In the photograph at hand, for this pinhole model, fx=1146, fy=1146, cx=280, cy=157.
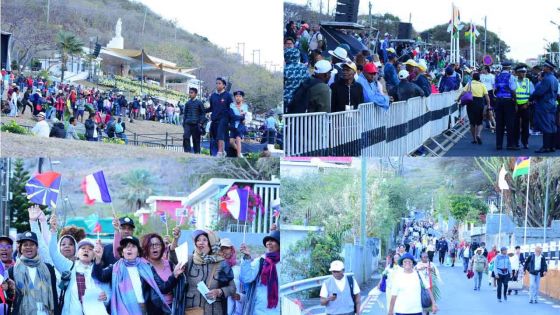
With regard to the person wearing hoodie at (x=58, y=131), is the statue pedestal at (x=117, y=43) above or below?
above

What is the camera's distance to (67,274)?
9.99m

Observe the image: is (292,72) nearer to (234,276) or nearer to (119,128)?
(119,128)

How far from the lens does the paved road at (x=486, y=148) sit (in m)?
10.9

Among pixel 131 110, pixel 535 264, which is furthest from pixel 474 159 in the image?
pixel 131 110

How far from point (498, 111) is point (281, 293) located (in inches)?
108

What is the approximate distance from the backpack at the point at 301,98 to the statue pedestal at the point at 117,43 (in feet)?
5.85

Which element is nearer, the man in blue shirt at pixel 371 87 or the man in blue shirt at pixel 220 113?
the man in blue shirt at pixel 371 87

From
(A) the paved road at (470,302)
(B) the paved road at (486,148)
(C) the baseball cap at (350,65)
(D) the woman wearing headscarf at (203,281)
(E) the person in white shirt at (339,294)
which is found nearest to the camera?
(D) the woman wearing headscarf at (203,281)

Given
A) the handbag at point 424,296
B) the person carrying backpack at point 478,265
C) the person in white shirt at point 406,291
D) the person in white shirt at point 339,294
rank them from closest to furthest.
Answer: the person in white shirt at point 406,291 < the handbag at point 424,296 < the person in white shirt at point 339,294 < the person carrying backpack at point 478,265

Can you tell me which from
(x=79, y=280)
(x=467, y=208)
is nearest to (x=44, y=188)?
(x=79, y=280)

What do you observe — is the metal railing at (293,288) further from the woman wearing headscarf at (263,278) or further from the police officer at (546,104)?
the police officer at (546,104)

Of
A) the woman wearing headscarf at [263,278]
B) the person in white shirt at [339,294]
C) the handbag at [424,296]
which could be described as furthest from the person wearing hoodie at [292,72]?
the handbag at [424,296]

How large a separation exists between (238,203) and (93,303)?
5.79 ft

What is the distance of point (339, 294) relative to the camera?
10414mm
